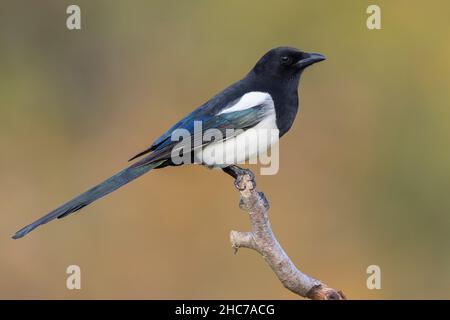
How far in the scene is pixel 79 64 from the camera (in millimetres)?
5695

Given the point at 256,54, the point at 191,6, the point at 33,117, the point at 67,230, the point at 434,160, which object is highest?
the point at 191,6

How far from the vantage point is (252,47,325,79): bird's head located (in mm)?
3916

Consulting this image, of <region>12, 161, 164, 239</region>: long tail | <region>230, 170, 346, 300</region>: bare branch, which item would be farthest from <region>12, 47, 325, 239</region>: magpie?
<region>230, 170, 346, 300</region>: bare branch

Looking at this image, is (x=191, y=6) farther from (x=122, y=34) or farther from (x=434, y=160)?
(x=434, y=160)

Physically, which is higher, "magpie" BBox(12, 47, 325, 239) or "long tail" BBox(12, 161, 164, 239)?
"magpie" BBox(12, 47, 325, 239)

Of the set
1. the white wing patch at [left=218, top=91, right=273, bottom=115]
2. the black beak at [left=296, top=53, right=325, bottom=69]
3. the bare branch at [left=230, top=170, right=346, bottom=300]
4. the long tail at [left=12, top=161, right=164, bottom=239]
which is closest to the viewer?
the bare branch at [left=230, top=170, right=346, bottom=300]

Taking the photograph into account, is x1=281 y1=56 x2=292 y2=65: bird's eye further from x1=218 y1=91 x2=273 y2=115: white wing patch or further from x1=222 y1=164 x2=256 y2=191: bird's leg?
x1=222 y1=164 x2=256 y2=191: bird's leg

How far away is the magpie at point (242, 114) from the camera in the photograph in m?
3.59

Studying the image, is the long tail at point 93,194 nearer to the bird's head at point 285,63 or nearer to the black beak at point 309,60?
the bird's head at point 285,63

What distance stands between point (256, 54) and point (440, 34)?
3.99 ft

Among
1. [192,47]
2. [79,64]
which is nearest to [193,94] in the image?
[192,47]

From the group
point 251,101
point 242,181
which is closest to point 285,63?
point 251,101

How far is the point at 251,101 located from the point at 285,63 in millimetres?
289

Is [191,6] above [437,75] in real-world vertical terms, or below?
above
